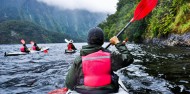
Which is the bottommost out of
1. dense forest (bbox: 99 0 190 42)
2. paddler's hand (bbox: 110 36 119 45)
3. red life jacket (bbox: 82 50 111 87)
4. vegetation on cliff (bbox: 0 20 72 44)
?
red life jacket (bbox: 82 50 111 87)

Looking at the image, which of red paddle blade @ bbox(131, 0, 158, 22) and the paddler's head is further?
red paddle blade @ bbox(131, 0, 158, 22)

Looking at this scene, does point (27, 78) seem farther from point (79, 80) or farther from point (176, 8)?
point (176, 8)

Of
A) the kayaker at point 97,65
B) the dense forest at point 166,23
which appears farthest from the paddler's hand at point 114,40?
→ the dense forest at point 166,23

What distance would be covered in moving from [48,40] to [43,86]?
183 metres

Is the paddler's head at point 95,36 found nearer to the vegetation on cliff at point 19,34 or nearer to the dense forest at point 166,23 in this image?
the dense forest at point 166,23

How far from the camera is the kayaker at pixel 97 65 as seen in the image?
17.3ft

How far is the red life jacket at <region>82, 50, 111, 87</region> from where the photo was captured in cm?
527

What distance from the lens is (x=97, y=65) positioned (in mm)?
5258

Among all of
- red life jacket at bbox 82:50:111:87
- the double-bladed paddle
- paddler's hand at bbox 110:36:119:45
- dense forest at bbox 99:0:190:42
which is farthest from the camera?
dense forest at bbox 99:0:190:42

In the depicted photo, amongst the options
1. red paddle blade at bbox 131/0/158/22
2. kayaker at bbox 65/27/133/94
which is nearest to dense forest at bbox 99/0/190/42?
red paddle blade at bbox 131/0/158/22

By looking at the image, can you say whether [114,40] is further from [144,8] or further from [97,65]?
[144,8]

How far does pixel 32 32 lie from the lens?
183000 mm

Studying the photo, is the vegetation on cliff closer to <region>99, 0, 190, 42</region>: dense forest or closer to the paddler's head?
<region>99, 0, 190, 42</region>: dense forest

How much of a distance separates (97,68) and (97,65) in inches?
2.3
